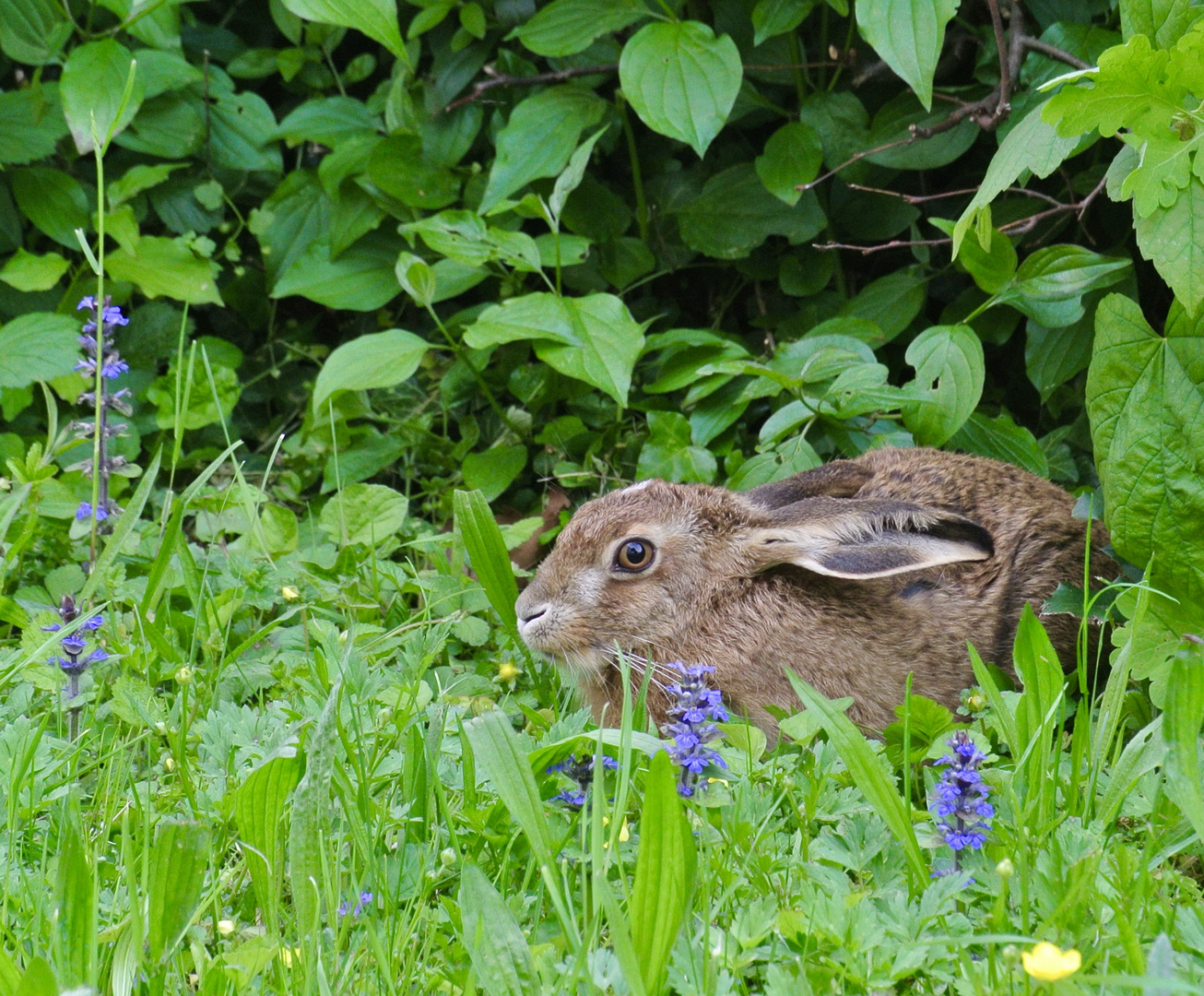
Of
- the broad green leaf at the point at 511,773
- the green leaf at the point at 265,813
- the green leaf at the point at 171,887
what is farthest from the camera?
the green leaf at the point at 265,813

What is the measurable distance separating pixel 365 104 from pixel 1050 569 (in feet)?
11.3

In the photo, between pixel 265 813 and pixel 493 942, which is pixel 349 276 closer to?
pixel 265 813

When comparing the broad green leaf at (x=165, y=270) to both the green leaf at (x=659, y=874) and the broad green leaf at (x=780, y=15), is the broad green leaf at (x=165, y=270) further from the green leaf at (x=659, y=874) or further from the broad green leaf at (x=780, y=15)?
the green leaf at (x=659, y=874)

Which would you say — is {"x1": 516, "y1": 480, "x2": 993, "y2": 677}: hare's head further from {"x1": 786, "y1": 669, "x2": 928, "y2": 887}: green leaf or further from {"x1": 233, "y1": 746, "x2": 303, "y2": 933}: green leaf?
{"x1": 233, "y1": 746, "x2": 303, "y2": 933}: green leaf

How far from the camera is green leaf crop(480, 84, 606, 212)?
478 cm

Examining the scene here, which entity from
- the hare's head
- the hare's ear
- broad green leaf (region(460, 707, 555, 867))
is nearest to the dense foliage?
broad green leaf (region(460, 707, 555, 867))

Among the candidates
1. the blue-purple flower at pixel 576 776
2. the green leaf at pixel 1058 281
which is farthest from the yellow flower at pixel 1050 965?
the green leaf at pixel 1058 281

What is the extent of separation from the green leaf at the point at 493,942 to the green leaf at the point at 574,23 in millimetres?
3320

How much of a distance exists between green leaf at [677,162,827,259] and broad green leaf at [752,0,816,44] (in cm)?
60

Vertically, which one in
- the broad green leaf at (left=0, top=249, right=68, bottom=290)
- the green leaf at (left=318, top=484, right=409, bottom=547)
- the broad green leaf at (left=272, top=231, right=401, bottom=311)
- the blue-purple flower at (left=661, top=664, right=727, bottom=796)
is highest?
the broad green leaf at (left=0, top=249, right=68, bottom=290)

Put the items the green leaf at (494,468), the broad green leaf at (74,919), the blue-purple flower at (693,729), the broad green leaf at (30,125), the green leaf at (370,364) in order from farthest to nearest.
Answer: the broad green leaf at (30,125)
the green leaf at (494,468)
the green leaf at (370,364)
the blue-purple flower at (693,729)
the broad green leaf at (74,919)

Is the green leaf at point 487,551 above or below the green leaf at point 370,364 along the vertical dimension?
below

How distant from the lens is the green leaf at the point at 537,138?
478 centimetres

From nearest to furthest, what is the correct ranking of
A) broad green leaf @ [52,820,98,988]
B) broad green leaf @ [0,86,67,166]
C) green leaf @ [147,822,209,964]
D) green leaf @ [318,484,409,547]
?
broad green leaf @ [52,820,98,988] → green leaf @ [147,822,209,964] → green leaf @ [318,484,409,547] → broad green leaf @ [0,86,67,166]
